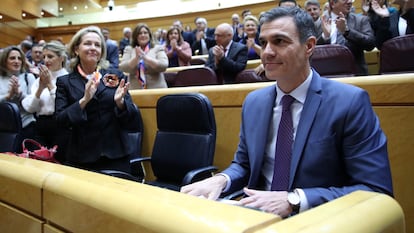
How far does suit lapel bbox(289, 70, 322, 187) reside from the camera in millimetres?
574

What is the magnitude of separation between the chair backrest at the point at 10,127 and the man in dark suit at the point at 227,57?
0.86m

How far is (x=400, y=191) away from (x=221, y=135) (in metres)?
0.50

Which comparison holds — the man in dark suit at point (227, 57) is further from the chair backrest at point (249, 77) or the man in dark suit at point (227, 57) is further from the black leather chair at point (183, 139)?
the black leather chair at point (183, 139)

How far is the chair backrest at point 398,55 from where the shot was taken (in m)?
1.14

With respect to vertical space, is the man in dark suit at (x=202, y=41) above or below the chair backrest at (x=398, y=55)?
above

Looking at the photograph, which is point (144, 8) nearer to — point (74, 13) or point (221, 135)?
point (74, 13)

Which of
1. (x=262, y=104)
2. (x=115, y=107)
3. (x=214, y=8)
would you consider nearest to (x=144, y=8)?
(x=214, y=8)

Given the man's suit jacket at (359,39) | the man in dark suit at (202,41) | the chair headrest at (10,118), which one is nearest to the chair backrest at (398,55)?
the man's suit jacket at (359,39)

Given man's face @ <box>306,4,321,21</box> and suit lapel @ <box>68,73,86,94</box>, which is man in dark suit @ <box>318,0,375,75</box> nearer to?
man's face @ <box>306,4,321,21</box>

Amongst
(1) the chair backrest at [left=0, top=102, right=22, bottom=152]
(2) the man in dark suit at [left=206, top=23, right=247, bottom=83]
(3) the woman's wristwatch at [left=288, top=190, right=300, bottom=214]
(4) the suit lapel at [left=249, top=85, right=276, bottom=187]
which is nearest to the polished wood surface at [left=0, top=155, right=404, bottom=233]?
(3) the woman's wristwatch at [left=288, top=190, right=300, bottom=214]

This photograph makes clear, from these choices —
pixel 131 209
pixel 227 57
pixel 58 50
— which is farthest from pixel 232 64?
pixel 131 209

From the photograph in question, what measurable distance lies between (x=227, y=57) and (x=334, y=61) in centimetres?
61

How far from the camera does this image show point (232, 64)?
1.67m

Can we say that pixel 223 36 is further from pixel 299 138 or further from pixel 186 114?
pixel 299 138
